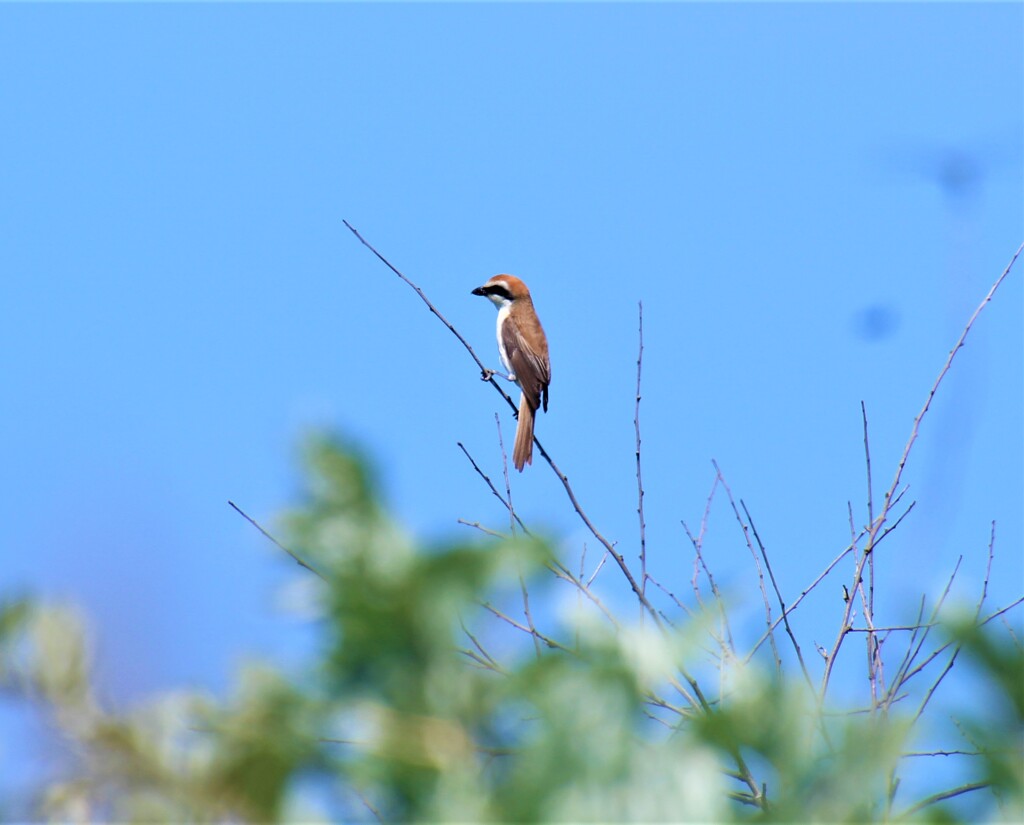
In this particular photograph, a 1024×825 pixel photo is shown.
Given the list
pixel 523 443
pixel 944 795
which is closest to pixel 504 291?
pixel 523 443

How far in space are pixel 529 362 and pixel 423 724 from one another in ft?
32.7

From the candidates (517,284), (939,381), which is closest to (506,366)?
(517,284)

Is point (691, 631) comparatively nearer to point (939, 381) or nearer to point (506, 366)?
point (939, 381)

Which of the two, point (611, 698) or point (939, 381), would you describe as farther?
point (939, 381)

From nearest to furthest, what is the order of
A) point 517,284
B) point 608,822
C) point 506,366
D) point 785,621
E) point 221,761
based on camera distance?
point 608,822, point 221,761, point 785,621, point 506,366, point 517,284

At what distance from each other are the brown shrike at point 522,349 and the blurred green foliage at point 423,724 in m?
7.78

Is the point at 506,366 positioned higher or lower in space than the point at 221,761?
higher

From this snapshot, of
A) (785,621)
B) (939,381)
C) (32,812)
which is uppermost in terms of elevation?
(939,381)

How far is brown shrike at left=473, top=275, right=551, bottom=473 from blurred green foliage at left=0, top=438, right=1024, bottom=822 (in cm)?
778

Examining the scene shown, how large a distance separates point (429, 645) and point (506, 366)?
10132mm

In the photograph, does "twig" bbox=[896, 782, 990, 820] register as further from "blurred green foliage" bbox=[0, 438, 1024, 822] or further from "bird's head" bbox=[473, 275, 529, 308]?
"bird's head" bbox=[473, 275, 529, 308]

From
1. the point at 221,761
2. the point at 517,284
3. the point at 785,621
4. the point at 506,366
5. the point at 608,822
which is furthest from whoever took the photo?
the point at 517,284

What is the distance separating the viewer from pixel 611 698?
0.93 meters

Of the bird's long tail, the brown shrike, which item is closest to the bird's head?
the brown shrike
